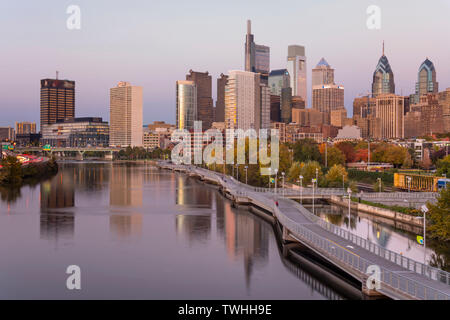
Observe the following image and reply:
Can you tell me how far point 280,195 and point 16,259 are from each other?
35367 millimetres

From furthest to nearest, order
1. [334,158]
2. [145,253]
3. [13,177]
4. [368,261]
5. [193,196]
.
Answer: [334,158], [13,177], [193,196], [145,253], [368,261]

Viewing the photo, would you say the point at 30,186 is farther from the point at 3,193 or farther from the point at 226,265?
the point at 226,265

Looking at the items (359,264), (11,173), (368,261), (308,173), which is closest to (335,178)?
(308,173)

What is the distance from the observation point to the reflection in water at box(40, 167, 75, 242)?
4562cm

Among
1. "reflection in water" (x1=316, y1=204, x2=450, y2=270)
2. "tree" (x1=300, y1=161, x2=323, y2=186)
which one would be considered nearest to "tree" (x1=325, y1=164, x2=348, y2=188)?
"tree" (x1=300, y1=161, x2=323, y2=186)

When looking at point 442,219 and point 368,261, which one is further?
point 442,219

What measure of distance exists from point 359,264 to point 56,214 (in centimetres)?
3985

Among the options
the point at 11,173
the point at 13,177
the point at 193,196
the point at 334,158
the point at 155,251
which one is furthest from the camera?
the point at 334,158

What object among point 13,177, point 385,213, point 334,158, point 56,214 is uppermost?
point 334,158

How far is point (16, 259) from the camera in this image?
3638 centimetres

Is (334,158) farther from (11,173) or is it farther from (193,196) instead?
(11,173)

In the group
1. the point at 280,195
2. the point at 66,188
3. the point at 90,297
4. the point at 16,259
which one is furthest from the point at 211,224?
the point at 66,188

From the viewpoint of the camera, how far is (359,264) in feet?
89.9

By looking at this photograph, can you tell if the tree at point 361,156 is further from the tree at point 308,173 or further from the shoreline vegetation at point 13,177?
the shoreline vegetation at point 13,177
